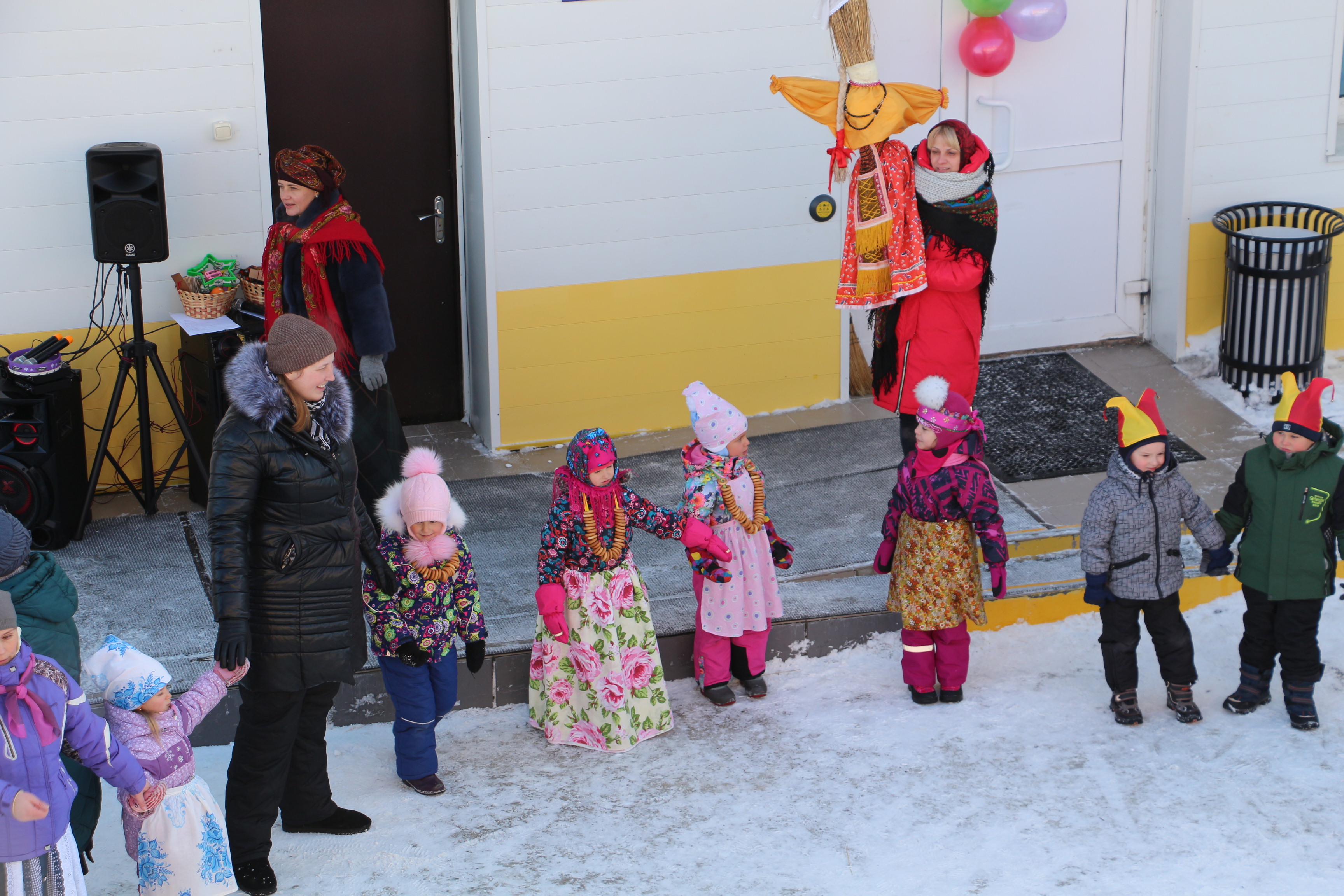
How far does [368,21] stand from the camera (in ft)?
24.5

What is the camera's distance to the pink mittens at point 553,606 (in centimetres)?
510

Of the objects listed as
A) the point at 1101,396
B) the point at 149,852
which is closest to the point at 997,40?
the point at 1101,396

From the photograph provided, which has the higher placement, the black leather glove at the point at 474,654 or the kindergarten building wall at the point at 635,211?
the kindergarten building wall at the point at 635,211

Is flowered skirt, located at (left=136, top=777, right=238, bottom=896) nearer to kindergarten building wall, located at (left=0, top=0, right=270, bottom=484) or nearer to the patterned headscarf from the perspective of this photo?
the patterned headscarf

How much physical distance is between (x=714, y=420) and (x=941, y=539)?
930 millimetres

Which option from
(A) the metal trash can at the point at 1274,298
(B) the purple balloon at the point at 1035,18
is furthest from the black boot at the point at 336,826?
(A) the metal trash can at the point at 1274,298

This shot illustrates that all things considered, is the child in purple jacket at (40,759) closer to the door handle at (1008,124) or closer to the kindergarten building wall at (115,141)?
the kindergarten building wall at (115,141)

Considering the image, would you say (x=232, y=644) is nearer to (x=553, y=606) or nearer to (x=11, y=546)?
(x=11, y=546)

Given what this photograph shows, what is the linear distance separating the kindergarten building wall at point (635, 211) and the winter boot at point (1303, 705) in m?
3.53

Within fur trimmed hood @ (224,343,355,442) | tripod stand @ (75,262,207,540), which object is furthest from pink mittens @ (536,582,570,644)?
tripod stand @ (75,262,207,540)

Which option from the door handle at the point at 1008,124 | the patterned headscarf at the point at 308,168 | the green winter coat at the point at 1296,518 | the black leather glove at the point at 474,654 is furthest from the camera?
the door handle at the point at 1008,124

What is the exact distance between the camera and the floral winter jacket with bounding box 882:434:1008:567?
531cm

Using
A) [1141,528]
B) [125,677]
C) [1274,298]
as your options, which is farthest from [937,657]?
[1274,298]

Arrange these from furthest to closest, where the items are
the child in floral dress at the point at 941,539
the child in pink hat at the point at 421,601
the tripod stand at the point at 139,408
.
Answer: the tripod stand at the point at 139,408, the child in floral dress at the point at 941,539, the child in pink hat at the point at 421,601
